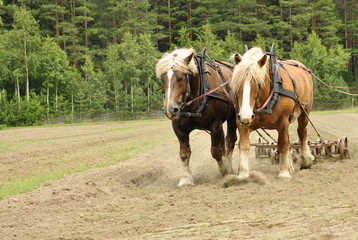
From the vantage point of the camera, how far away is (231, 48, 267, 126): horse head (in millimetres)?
6055

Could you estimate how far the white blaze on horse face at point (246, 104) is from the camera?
6000mm

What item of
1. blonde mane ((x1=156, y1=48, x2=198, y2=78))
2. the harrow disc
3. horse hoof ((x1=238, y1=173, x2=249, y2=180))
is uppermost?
blonde mane ((x1=156, y1=48, x2=198, y2=78))

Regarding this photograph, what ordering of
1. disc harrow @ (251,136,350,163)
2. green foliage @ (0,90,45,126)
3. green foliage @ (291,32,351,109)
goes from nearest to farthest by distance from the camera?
1. disc harrow @ (251,136,350,163)
2. green foliage @ (0,90,45,126)
3. green foliage @ (291,32,351,109)

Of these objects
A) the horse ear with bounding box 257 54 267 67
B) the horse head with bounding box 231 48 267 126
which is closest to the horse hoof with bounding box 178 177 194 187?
the horse head with bounding box 231 48 267 126

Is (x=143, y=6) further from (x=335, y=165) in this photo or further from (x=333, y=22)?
(x=335, y=165)

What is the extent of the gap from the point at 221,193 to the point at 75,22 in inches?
2043

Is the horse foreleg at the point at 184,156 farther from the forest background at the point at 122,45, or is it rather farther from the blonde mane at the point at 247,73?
the forest background at the point at 122,45

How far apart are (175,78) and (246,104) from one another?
47.8 inches

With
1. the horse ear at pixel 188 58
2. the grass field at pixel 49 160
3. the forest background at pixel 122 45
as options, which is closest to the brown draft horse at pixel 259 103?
the horse ear at pixel 188 58

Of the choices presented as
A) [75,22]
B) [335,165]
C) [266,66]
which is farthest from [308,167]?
[75,22]

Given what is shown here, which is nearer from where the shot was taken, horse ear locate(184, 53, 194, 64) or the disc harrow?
horse ear locate(184, 53, 194, 64)

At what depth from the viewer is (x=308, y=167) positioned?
7.87 meters

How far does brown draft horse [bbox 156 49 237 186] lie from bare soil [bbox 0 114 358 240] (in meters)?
0.67

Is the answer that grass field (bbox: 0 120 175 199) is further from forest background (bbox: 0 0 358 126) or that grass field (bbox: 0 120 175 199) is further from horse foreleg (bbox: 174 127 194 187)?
forest background (bbox: 0 0 358 126)
